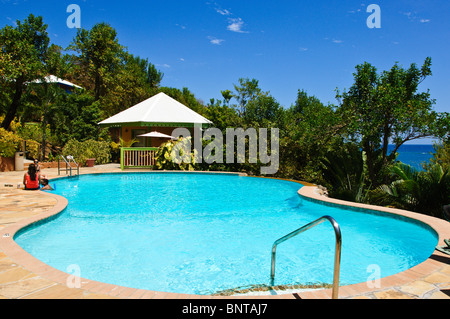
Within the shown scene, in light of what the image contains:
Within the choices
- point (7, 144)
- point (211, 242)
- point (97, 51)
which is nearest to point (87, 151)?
point (7, 144)

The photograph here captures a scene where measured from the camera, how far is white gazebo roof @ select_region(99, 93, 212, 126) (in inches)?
855

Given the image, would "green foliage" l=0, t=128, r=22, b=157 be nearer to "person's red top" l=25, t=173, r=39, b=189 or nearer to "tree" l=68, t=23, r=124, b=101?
"person's red top" l=25, t=173, r=39, b=189

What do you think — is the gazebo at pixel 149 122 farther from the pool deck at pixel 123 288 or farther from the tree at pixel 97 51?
the pool deck at pixel 123 288

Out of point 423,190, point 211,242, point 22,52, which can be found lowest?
point 211,242

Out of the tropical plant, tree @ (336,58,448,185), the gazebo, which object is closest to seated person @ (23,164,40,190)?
the gazebo

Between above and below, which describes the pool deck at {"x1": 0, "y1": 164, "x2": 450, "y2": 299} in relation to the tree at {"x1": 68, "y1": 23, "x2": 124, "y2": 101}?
below

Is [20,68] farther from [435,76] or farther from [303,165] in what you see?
[435,76]

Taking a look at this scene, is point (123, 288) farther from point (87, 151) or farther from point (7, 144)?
point (87, 151)

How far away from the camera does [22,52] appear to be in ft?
59.0

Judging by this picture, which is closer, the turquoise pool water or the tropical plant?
the turquoise pool water

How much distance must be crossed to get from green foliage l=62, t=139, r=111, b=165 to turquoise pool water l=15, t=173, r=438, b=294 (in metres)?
10.0

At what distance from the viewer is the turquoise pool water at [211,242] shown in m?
5.27

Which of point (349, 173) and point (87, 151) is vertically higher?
point (87, 151)

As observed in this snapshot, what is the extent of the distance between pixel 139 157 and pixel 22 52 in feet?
29.8
